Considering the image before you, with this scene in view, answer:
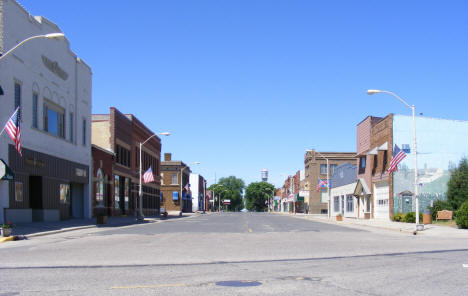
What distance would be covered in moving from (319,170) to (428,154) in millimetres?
47787

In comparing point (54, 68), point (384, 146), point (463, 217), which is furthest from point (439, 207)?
point (54, 68)

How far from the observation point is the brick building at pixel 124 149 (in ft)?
175

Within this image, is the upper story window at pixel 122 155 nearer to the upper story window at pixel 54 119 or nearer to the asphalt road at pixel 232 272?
the upper story window at pixel 54 119

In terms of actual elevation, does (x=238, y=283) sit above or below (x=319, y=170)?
below

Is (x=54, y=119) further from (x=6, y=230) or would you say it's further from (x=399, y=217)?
(x=399, y=217)

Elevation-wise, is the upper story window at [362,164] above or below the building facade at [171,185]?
above

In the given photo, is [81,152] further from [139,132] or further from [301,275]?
[301,275]

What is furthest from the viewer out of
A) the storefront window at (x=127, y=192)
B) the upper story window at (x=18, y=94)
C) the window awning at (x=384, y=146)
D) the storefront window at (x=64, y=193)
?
the storefront window at (x=127, y=192)

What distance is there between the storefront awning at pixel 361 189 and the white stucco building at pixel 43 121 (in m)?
28.2

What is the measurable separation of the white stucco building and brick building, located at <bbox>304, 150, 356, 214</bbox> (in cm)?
5529

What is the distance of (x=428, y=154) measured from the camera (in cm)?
4631

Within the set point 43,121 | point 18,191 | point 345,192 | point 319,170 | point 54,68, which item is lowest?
point 345,192

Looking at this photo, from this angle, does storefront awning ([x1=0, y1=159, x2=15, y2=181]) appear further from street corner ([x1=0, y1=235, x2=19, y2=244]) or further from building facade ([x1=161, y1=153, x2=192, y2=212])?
building facade ([x1=161, y1=153, x2=192, y2=212])

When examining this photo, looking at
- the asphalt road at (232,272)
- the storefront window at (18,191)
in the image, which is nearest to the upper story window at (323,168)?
the storefront window at (18,191)
